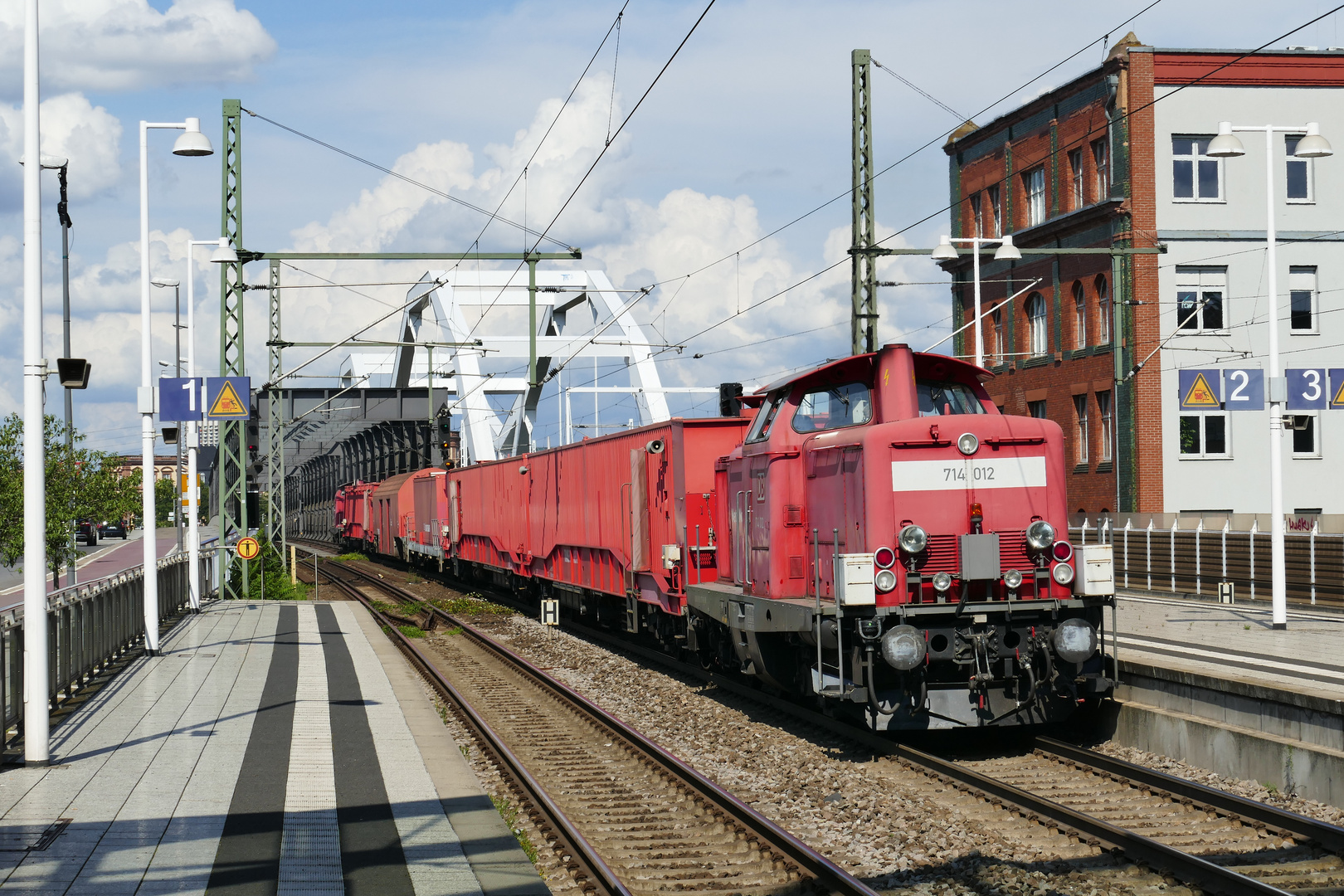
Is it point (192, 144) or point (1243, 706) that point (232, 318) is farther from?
point (1243, 706)

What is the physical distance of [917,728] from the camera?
37.0 ft

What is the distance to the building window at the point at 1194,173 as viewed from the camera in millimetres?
37469

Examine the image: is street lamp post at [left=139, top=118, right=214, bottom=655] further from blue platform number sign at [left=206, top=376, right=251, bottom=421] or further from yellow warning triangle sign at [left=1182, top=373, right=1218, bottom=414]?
yellow warning triangle sign at [left=1182, top=373, right=1218, bottom=414]

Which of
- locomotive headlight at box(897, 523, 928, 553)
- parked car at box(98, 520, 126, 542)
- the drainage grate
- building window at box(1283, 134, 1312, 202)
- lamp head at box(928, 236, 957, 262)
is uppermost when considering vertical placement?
building window at box(1283, 134, 1312, 202)

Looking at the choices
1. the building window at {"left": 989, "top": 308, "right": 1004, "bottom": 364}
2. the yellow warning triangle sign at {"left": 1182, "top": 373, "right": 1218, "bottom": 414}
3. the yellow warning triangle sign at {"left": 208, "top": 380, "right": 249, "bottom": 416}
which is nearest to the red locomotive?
the yellow warning triangle sign at {"left": 1182, "top": 373, "right": 1218, "bottom": 414}

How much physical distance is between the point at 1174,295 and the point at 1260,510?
6543 mm

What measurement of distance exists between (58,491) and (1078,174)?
3032 cm

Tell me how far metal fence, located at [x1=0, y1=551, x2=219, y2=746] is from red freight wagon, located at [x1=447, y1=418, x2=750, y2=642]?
23.5 feet

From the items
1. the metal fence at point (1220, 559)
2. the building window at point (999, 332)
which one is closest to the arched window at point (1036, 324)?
the building window at point (999, 332)

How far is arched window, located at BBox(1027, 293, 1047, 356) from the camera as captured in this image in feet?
138

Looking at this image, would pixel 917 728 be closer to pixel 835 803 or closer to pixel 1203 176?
pixel 835 803

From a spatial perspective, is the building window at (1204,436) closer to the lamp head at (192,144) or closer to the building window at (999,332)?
the building window at (999,332)

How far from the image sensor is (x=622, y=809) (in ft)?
33.6

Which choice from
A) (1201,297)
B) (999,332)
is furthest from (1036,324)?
(1201,297)
